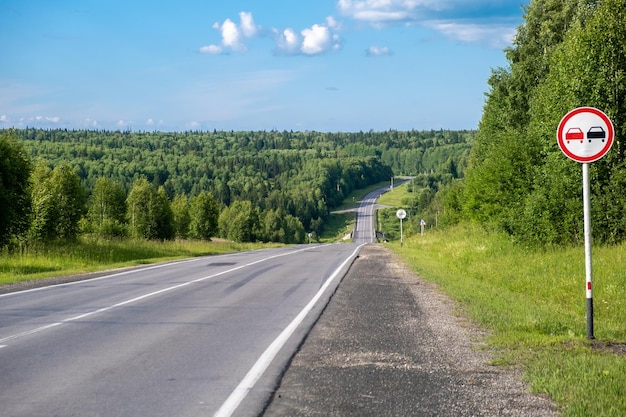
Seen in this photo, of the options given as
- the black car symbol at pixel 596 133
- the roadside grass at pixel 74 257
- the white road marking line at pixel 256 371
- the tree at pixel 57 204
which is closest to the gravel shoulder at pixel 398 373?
the white road marking line at pixel 256 371

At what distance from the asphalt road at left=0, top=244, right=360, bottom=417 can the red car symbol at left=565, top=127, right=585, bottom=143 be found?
16.2ft

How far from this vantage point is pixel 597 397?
613 centimetres

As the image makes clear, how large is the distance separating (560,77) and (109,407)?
2226cm

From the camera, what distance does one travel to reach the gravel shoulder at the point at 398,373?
6125mm

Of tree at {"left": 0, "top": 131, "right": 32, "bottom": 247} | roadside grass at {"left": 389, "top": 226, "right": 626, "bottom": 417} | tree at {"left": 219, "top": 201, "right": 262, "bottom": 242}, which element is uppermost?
tree at {"left": 0, "top": 131, "right": 32, "bottom": 247}

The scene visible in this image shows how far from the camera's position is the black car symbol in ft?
30.7

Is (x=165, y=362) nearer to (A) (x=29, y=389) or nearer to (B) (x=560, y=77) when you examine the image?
(A) (x=29, y=389)

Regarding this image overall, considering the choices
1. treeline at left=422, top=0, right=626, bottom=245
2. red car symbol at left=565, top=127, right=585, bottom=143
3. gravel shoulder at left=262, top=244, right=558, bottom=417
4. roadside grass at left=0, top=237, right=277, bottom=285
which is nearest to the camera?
gravel shoulder at left=262, top=244, right=558, bottom=417

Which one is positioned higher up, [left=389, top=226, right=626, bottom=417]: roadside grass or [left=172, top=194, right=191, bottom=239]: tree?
[left=389, top=226, right=626, bottom=417]: roadside grass

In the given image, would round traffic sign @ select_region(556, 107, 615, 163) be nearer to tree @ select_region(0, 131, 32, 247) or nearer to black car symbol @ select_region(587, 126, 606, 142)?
black car symbol @ select_region(587, 126, 606, 142)

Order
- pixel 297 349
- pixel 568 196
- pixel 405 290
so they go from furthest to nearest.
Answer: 1. pixel 568 196
2. pixel 405 290
3. pixel 297 349

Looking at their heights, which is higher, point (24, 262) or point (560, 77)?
point (560, 77)

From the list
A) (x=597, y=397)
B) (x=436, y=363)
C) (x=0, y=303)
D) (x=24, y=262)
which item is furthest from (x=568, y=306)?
(x=24, y=262)

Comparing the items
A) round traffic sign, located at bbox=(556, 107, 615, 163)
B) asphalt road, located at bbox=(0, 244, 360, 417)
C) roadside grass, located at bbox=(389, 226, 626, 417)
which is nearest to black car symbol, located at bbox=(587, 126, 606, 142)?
round traffic sign, located at bbox=(556, 107, 615, 163)
